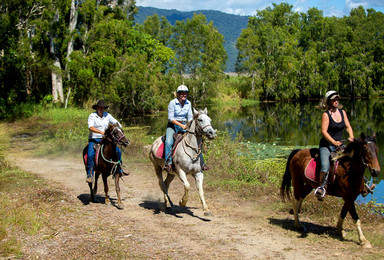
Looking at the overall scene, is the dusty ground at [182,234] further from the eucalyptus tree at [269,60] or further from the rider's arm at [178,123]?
the eucalyptus tree at [269,60]

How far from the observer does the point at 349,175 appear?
23.7ft

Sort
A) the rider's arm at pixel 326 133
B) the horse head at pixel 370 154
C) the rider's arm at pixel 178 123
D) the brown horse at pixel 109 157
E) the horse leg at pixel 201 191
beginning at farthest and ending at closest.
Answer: the brown horse at pixel 109 157, the rider's arm at pixel 178 123, the horse leg at pixel 201 191, the rider's arm at pixel 326 133, the horse head at pixel 370 154

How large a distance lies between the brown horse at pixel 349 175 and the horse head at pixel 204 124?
78.1 inches

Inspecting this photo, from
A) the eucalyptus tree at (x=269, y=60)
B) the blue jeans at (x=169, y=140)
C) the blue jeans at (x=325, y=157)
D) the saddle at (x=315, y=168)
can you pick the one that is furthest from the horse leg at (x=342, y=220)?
the eucalyptus tree at (x=269, y=60)

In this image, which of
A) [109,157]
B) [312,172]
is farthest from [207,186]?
[312,172]

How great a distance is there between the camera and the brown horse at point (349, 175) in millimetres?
6723

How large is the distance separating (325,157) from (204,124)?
272 cm

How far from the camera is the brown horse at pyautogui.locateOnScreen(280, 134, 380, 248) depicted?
22.1ft

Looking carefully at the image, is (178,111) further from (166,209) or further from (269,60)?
(269,60)

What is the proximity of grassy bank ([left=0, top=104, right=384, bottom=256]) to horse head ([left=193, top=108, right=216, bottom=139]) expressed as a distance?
292 cm

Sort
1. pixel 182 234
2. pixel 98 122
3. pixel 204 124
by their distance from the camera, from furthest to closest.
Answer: pixel 98 122, pixel 204 124, pixel 182 234

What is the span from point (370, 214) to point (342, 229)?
147cm

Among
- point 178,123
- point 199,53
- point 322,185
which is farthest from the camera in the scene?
point 199,53

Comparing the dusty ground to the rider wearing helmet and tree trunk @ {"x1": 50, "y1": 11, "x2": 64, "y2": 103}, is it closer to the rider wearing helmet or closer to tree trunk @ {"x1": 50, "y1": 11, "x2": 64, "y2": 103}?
the rider wearing helmet
